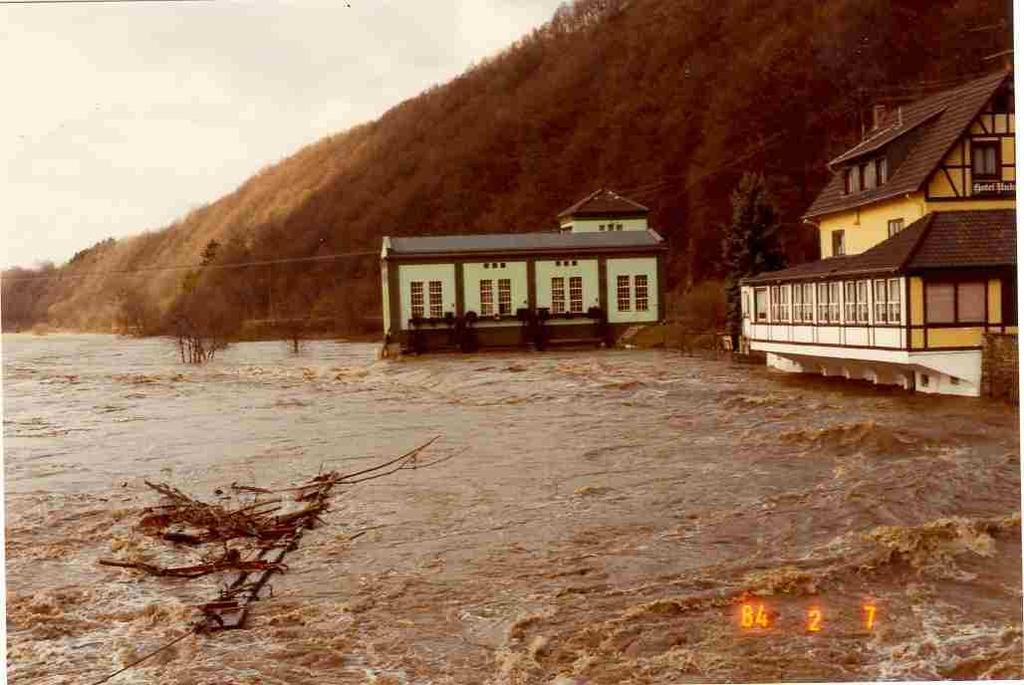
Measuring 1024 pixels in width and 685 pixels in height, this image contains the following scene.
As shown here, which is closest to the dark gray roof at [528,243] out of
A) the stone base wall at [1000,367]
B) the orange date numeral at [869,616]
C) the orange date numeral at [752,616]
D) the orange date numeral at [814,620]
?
the stone base wall at [1000,367]

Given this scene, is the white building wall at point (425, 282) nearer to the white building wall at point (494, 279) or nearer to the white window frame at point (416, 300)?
the white window frame at point (416, 300)

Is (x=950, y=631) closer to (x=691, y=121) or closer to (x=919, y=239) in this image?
(x=919, y=239)

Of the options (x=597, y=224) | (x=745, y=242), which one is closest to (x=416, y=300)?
(x=597, y=224)

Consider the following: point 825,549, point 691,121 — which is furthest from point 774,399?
point 825,549

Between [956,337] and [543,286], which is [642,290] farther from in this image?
[956,337]

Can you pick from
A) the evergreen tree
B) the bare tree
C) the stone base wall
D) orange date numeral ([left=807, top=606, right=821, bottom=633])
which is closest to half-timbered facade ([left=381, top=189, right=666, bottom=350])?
the evergreen tree

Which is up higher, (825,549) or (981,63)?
(981,63)

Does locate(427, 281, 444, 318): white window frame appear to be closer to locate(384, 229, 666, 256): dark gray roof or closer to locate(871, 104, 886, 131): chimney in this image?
locate(384, 229, 666, 256): dark gray roof
